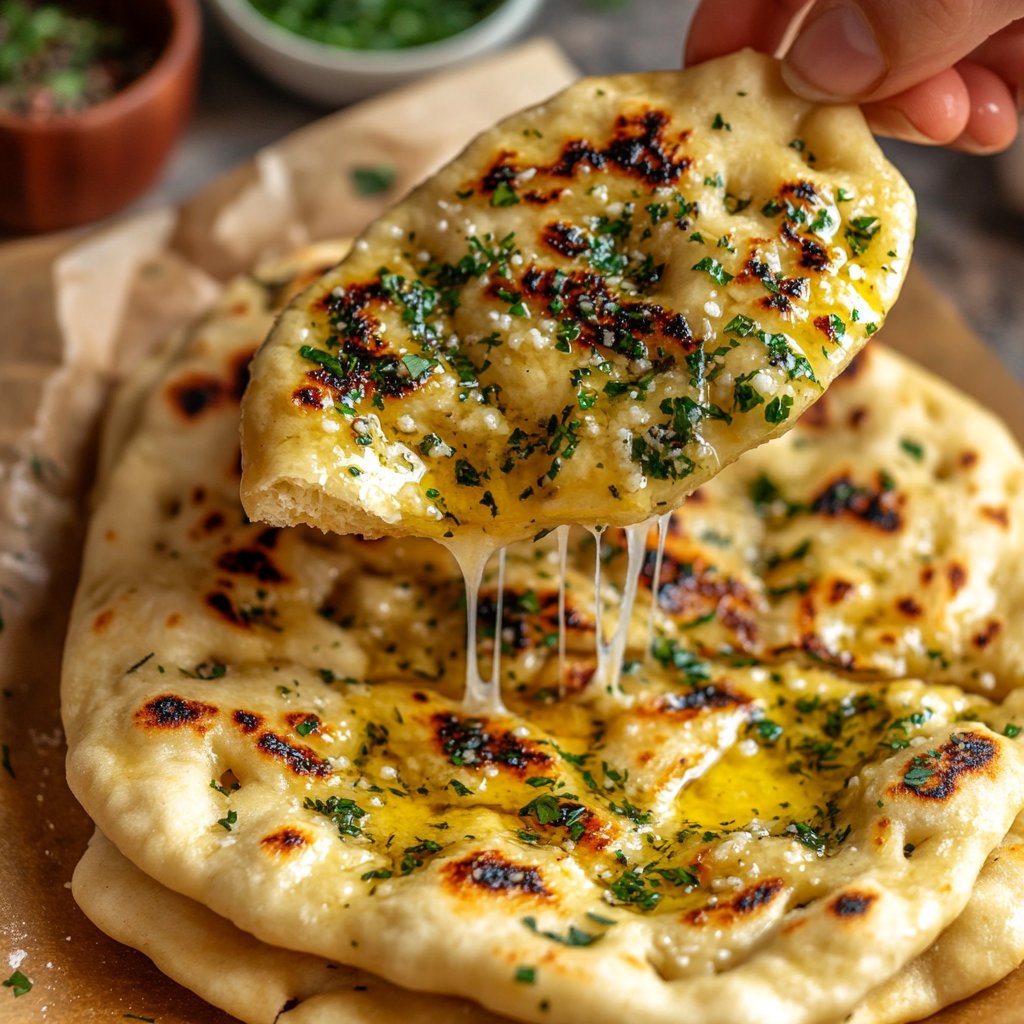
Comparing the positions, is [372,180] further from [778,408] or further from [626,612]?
[778,408]

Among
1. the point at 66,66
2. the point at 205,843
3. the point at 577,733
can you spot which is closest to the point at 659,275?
the point at 577,733

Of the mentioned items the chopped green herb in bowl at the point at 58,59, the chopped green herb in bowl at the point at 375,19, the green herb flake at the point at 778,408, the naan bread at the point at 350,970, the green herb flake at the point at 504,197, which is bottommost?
the chopped green herb in bowl at the point at 58,59

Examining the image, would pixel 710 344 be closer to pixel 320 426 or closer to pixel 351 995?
pixel 320 426

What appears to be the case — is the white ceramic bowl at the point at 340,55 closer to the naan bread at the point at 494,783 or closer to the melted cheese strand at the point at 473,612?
the naan bread at the point at 494,783

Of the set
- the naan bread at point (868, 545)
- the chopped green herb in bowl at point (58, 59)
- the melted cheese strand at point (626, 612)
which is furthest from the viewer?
the chopped green herb in bowl at point (58, 59)

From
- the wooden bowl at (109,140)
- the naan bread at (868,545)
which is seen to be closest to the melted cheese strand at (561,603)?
the naan bread at (868,545)
